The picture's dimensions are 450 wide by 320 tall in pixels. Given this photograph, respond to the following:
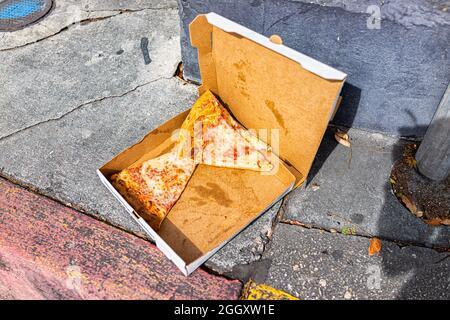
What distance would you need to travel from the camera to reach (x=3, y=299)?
1.99 m

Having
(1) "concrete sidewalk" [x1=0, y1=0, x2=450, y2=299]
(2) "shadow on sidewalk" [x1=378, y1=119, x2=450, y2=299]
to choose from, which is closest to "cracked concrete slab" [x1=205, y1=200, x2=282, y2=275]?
(1) "concrete sidewalk" [x1=0, y1=0, x2=450, y2=299]

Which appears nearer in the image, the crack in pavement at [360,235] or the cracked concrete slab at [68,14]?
the crack in pavement at [360,235]

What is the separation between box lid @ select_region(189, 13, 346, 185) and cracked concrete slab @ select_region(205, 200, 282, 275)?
10.9 inches

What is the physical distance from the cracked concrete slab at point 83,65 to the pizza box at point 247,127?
65cm

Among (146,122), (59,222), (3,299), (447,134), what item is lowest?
(3,299)

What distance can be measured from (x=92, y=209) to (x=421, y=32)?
1748 millimetres

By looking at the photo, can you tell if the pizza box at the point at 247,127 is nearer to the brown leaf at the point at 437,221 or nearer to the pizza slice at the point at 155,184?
the pizza slice at the point at 155,184

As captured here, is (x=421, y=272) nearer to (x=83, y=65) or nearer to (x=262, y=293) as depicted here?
(x=262, y=293)

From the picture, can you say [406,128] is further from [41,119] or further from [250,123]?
[41,119]

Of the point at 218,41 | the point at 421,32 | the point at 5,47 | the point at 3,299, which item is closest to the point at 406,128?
the point at 421,32

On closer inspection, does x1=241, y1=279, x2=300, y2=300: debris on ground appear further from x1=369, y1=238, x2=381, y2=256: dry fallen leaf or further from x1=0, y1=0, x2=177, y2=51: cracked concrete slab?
x1=0, y1=0, x2=177, y2=51: cracked concrete slab

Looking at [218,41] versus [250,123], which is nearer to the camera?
[218,41]

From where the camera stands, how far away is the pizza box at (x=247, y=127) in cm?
162

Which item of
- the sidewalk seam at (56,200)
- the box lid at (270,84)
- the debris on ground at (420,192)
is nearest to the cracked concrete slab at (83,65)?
the sidewalk seam at (56,200)
